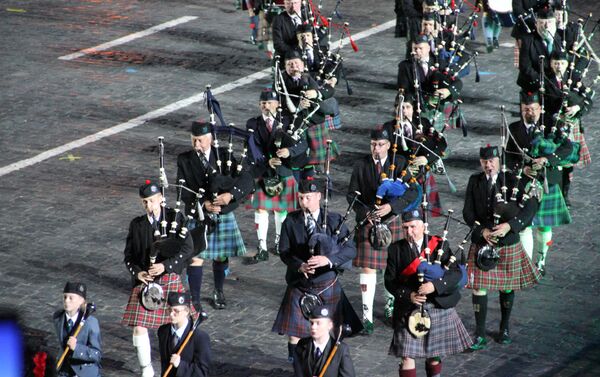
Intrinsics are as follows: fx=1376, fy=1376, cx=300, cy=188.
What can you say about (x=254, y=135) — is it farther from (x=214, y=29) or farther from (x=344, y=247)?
(x=214, y=29)

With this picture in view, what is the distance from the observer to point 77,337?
47.6ft

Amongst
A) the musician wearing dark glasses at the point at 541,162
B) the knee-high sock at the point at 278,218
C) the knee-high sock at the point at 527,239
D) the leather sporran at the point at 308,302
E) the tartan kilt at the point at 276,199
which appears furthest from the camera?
the knee-high sock at the point at 278,218

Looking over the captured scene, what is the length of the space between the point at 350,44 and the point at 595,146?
725 cm

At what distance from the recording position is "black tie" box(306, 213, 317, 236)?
15.4 meters

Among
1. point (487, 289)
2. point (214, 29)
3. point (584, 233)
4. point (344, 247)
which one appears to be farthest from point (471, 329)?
point (214, 29)

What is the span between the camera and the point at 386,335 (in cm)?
1648

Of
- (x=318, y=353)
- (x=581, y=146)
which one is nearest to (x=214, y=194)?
(x=318, y=353)

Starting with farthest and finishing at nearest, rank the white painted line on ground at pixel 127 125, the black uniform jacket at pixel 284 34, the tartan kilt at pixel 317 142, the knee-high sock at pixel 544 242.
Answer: the black uniform jacket at pixel 284 34
the white painted line on ground at pixel 127 125
the tartan kilt at pixel 317 142
the knee-high sock at pixel 544 242

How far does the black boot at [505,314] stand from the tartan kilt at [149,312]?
3841 mm

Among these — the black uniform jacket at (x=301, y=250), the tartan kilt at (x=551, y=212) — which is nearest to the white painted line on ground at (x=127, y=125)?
the black uniform jacket at (x=301, y=250)

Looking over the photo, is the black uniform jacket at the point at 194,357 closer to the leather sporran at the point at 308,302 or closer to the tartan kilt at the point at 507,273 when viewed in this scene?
the leather sporran at the point at 308,302

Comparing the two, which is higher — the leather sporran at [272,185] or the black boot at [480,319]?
the leather sporran at [272,185]

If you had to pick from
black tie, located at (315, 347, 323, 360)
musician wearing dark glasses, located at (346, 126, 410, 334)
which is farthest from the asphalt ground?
black tie, located at (315, 347, 323, 360)

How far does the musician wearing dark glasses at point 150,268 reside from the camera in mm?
15266
